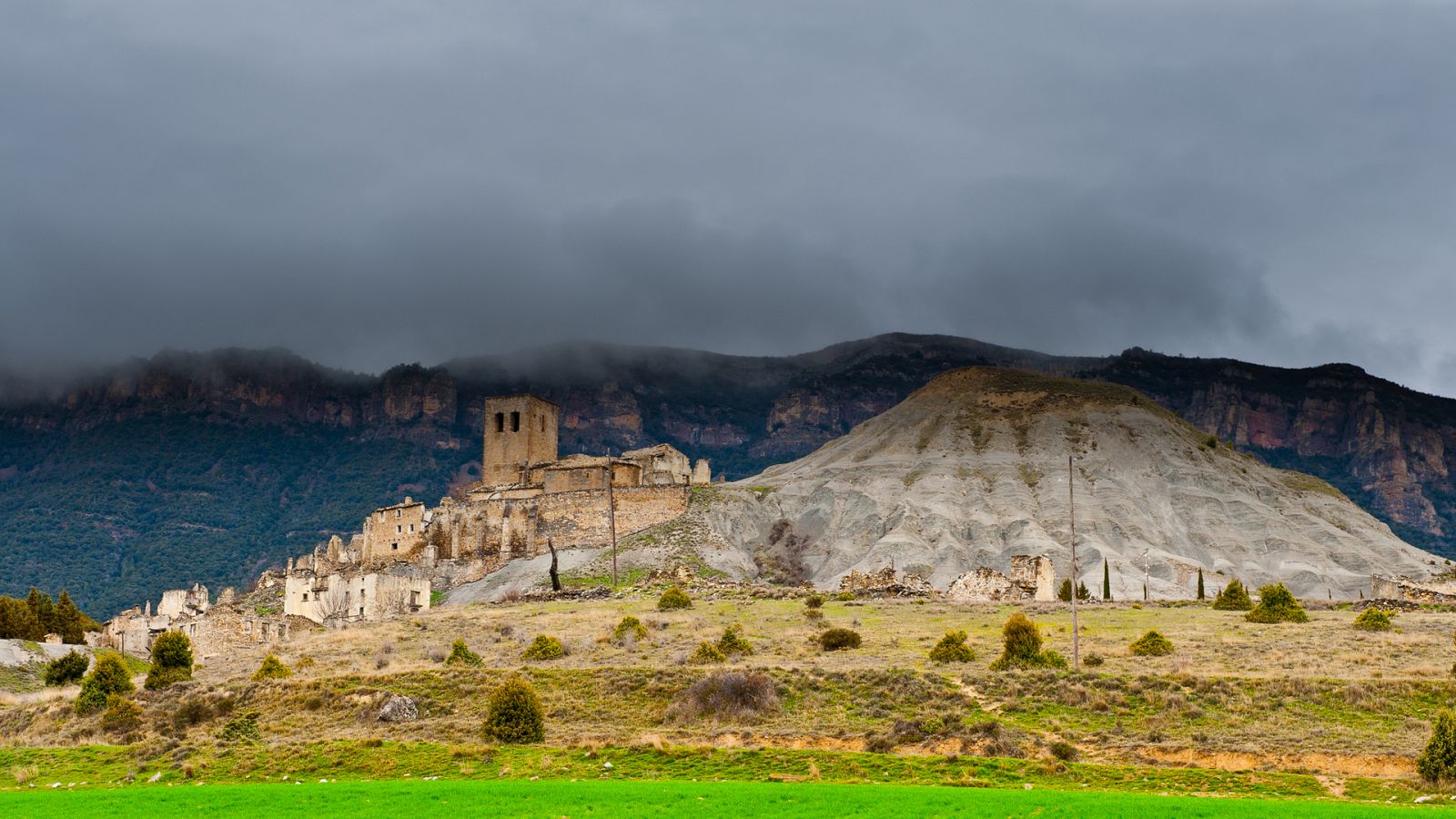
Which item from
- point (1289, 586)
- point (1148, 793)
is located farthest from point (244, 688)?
point (1289, 586)

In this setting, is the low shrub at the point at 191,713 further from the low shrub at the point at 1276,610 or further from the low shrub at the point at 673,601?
the low shrub at the point at 1276,610

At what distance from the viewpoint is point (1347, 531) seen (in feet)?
303

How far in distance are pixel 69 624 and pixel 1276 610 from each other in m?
54.7

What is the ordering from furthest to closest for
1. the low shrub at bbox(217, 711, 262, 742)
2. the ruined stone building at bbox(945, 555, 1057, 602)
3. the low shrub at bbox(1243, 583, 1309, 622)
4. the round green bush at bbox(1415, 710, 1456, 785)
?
the ruined stone building at bbox(945, 555, 1057, 602), the low shrub at bbox(1243, 583, 1309, 622), the low shrub at bbox(217, 711, 262, 742), the round green bush at bbox(1415, 710, 1456, 785)

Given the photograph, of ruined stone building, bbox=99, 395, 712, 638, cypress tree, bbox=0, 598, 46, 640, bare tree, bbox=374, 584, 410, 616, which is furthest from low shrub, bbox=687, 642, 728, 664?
cypress tree, bbox=0, 598, 46, 640

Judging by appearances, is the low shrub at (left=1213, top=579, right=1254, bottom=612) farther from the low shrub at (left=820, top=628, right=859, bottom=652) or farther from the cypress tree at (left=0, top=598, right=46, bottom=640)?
the cypress tree at (left=0, top=598, right=46, bottom=640)

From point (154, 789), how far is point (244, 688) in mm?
10707

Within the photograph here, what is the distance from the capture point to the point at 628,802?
22156 millimetres

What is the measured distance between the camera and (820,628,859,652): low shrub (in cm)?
4022

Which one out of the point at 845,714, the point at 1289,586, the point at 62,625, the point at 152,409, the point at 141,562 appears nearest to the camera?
the point at 845,714

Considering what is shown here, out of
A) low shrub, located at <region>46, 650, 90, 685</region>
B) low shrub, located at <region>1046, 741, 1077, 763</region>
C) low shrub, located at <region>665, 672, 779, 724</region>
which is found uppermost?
low shrub, located at <region>665, 672, 779, 724</region>

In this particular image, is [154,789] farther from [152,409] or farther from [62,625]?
[152,409]

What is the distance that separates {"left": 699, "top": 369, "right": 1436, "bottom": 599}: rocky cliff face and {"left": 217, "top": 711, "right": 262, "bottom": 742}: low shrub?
47635 millimetres

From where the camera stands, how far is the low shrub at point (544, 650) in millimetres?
40281
